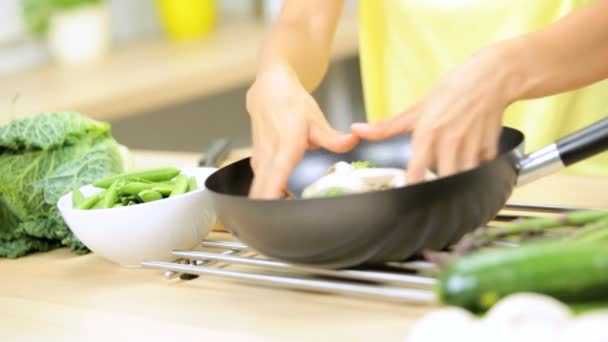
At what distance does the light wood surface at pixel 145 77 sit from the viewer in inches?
111

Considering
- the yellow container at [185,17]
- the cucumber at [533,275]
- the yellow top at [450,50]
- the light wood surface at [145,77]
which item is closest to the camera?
the cucumber at [533,275]

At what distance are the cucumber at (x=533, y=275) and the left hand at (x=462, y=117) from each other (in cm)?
23

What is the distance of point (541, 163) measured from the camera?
116 cm

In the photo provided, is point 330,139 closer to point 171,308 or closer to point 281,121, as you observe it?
point 281,121

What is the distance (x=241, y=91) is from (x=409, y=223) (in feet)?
8.52

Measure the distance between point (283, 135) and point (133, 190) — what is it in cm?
26

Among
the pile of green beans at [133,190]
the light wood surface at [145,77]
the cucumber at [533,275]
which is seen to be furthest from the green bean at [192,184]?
the light wood surface at [145,77]

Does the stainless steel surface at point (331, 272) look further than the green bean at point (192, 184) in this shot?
No

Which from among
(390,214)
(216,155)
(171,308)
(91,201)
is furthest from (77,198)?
(390,214)

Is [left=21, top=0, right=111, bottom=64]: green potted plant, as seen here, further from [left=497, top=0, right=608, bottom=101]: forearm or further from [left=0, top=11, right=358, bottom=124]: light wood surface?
[left=497, top=0, right=608, bottom=101]: forearm

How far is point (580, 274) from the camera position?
0.86 meters

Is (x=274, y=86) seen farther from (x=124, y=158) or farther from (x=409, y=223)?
(x=124, y=158)

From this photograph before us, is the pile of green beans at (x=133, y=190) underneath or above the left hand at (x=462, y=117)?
underneath

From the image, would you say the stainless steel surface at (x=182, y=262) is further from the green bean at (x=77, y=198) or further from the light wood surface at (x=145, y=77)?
the light wood surface at (x=145, y=77)
